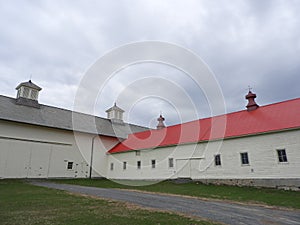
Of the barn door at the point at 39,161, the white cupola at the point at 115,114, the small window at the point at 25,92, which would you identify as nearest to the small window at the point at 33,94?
the small window at the point at 25,92

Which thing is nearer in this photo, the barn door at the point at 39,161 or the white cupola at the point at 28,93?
the barn door at the point at 39,161

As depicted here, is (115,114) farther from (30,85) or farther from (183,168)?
(183,168)

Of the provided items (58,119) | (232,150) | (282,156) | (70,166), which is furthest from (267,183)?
(58,119)

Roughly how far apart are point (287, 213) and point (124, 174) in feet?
69.1

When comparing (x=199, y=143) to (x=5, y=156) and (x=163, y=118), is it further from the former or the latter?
(x=5, y=156)

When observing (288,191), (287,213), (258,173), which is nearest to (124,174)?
(258,173)

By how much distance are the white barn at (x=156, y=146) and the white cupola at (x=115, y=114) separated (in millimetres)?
3278

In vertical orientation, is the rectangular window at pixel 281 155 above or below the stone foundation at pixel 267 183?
above

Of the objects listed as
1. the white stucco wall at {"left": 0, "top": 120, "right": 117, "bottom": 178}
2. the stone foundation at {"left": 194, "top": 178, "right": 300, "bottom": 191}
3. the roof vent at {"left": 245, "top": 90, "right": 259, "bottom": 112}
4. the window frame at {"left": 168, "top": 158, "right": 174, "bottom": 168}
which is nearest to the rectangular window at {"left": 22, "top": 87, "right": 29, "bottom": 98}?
the white stucco wall at {"left": 0, "top": 120, "right": 117, "bottom": 178}

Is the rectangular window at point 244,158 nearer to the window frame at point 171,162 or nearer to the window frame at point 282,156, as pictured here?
the window frame at point 282,156

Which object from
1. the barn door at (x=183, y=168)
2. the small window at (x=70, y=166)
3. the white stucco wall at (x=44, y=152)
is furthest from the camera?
the small window at (x=70, y=166)

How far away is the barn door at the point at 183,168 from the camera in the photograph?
2096cm

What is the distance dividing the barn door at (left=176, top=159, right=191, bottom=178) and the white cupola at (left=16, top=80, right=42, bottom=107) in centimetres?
1907

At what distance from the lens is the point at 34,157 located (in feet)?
80.6
